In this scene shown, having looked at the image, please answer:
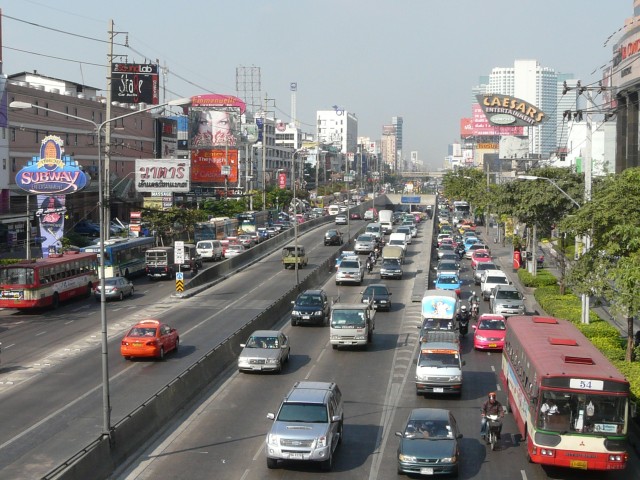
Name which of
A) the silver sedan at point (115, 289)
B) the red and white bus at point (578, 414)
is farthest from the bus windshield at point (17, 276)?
the red and white bus at point (578, 414)

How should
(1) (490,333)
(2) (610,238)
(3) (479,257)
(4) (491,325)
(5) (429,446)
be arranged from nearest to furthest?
(5) (429,446), (2) (610,238), (1) (490,333), (4) (491,325), (3) (479,257)

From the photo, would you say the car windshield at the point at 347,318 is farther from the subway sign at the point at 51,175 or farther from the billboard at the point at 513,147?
the billboard at the point at 513,147

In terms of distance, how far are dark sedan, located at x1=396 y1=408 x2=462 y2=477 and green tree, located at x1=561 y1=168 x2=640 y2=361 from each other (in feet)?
35.0

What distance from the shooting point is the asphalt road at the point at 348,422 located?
2058 centimetres

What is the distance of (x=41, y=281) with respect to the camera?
46.6m

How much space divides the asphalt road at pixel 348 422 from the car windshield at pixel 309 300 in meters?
3.75

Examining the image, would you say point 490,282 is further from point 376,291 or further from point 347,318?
point 347,318


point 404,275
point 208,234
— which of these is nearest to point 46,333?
point 404,275

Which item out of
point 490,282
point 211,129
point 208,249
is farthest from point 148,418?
point 211,129

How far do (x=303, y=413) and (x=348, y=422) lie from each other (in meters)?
4.57

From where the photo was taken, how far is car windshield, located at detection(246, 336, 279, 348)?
32281mm

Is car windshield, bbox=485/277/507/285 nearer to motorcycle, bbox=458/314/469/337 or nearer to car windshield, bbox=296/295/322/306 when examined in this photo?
motorcycle, bbox=458/314/469/337

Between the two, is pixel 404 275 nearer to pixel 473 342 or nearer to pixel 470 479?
pixel 473 342

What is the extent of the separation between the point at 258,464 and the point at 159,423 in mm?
4388
